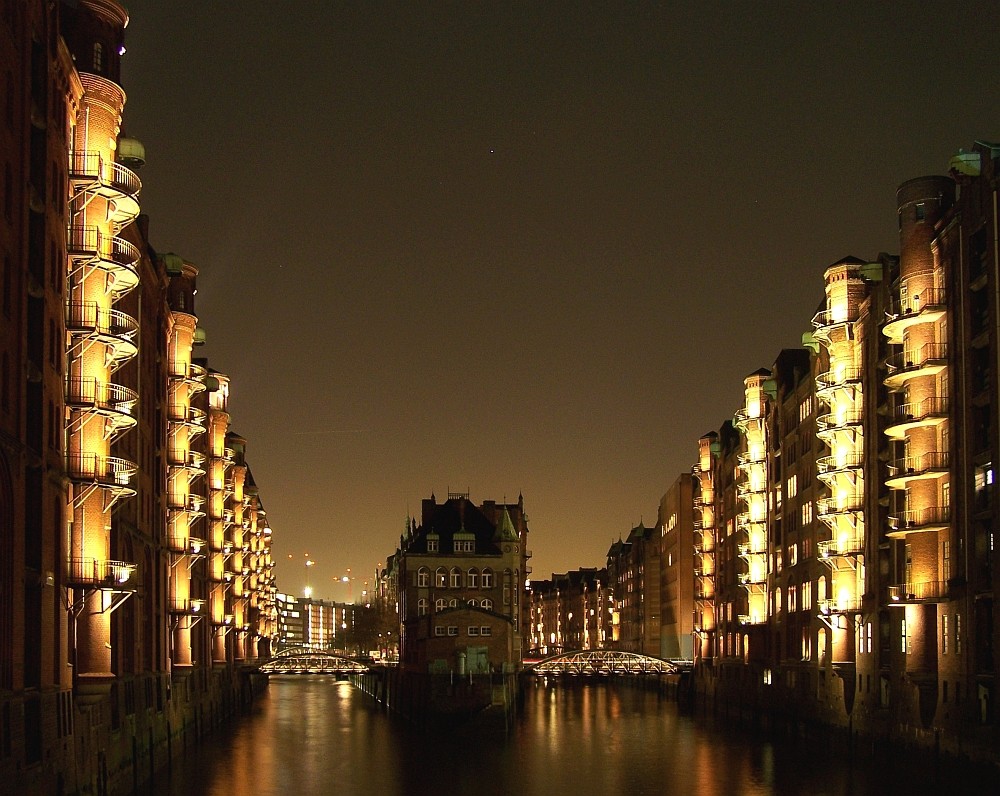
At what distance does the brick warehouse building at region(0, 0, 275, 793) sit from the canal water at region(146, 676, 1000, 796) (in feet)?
22.7

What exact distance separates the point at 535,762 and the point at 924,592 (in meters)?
24.0

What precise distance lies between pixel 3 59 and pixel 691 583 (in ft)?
373

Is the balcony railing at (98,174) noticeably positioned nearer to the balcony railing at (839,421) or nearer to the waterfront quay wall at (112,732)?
the waterfront quay wall at (112,732)

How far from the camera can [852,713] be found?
7181 centimetres

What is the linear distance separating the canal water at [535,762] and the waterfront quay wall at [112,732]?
4.60ft

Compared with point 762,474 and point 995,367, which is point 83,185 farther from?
point 762,474

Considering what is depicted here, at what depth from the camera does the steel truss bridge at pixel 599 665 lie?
12962 cm

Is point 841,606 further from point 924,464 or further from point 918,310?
point 918,310

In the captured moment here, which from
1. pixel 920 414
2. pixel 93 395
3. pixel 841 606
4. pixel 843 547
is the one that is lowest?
pixel 841 606

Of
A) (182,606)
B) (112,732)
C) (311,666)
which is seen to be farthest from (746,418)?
(112,732)

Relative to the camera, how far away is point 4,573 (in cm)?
3509

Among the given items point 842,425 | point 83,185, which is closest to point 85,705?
point 83,185

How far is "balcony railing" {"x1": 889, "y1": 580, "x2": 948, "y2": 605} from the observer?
5678 centimetres

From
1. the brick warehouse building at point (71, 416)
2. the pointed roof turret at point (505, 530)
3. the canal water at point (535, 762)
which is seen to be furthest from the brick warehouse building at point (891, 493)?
the brick warehouse building at point (71, 416)
